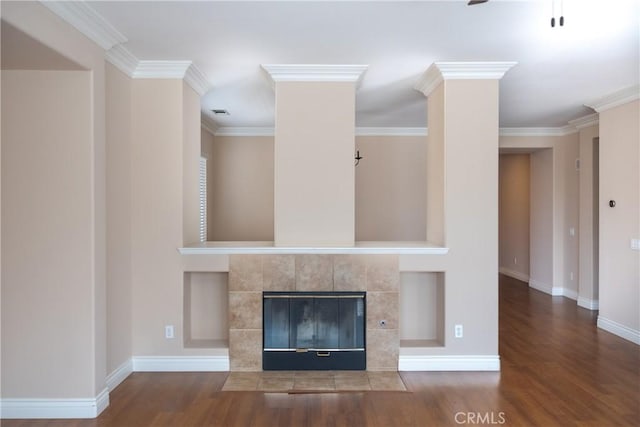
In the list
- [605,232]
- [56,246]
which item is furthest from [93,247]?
[605,232]

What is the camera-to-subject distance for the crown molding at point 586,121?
5381 millimetres

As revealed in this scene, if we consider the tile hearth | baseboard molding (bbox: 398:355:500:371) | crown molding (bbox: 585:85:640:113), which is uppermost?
crown molding (bbox: 585:85:640:113)

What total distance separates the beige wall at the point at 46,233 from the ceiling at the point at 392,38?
0.76m

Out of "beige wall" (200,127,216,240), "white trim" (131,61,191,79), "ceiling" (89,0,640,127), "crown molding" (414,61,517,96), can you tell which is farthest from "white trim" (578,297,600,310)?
"white trim" (131,61,191,79)

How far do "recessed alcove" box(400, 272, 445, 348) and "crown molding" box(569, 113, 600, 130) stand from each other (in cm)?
357

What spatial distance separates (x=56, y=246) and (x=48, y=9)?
1518 millimetres

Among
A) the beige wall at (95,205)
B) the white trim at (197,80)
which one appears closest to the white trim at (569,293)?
the white trim at (197,80)

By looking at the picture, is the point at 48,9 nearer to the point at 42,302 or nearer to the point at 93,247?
the point at 93,247

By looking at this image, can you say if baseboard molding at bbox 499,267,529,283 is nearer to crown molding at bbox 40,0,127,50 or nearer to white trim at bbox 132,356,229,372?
white trim at bbox 132,356,229,372

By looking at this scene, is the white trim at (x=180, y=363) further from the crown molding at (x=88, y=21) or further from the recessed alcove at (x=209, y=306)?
the crown molding at (x=88, y=21)

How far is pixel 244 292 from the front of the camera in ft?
11.9

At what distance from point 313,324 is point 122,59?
9.21 ft

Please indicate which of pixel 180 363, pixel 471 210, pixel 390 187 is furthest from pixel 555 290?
pixel 180 363

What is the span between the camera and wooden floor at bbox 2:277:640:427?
2746 mm
